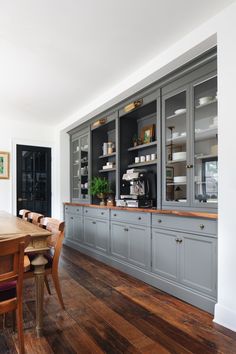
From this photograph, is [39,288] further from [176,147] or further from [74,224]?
[74,224]

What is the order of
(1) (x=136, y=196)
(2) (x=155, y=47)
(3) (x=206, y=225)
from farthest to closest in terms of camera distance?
(1) (x=136, y=196) → (2) (x=155, y=47) → (3) (x=206, y=225)

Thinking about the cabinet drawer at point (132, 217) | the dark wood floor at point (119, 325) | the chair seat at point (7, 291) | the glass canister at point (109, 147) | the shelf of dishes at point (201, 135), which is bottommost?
the dark wood floor at point (119, 325)

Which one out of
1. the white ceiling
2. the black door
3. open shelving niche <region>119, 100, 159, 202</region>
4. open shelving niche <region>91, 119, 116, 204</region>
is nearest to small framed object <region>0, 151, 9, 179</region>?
the black door

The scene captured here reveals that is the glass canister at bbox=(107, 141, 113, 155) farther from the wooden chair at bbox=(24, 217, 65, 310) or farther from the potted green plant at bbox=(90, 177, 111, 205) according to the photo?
the wooden chair at bbox=(24, 217, 65, 310)

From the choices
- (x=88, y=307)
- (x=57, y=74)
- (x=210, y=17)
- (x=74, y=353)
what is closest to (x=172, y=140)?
(x=210, y=17)

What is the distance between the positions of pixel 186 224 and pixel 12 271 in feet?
5.67

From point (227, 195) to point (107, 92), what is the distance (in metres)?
2.52

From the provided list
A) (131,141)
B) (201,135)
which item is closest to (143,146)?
(131,141)

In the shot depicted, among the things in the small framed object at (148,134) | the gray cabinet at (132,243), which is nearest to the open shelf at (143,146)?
the small framed object at (148,134)

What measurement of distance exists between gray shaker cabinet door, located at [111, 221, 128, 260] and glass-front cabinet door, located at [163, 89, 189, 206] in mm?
926

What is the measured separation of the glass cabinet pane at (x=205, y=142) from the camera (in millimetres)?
2527

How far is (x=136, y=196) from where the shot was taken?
11.9 ft

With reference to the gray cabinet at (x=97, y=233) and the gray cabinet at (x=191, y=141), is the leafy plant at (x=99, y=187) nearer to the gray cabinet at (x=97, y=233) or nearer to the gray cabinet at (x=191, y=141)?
the gray cabinet at (x=97, y=233)

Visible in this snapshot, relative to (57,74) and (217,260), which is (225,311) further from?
(57,74)
